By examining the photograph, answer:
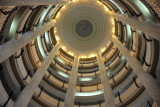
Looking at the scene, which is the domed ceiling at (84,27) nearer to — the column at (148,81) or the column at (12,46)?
the column at (12,46)

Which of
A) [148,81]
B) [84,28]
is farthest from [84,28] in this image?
[148,81]

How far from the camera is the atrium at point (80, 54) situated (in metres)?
8.49

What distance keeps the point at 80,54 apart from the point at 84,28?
193 inches

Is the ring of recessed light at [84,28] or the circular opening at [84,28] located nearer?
the ring of recessed light at [84,28]

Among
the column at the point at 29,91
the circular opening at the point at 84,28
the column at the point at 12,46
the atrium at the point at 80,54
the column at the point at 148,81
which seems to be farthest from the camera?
the circular opening at the point at 84,28

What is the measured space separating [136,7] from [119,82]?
336 inches

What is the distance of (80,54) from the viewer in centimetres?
2450

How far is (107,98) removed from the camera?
12219 mm

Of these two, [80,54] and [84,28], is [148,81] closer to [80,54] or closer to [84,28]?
[80,54]

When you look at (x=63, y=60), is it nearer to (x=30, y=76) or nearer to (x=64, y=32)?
(x=64, y=32)

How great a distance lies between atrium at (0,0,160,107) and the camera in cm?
849

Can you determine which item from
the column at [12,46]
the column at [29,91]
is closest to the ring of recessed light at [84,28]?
the column at [29,91]

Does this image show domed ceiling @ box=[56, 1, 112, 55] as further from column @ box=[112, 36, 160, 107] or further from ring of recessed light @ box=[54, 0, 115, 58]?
column @ box=[112, 36, 160, 107]

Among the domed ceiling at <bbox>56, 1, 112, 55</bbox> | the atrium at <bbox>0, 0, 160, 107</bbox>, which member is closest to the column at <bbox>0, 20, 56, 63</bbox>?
the atrium at <bbox>0, 0, 160, 107</bbox>
